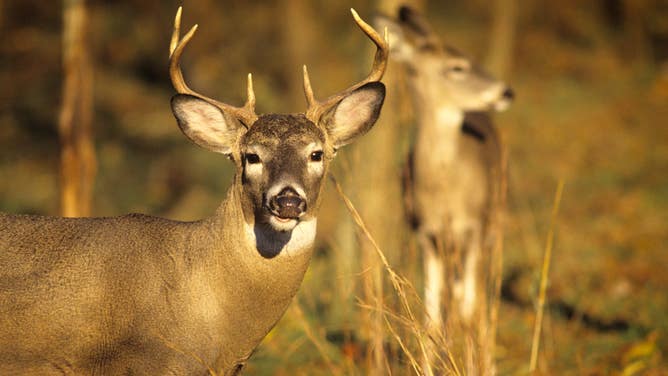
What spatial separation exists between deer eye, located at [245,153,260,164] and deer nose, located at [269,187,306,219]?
41cm

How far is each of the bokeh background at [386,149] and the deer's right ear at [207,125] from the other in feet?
2.54

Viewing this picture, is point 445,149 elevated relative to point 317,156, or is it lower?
lower

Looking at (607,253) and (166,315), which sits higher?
(166,315)

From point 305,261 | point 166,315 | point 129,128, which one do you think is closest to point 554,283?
point 305,261

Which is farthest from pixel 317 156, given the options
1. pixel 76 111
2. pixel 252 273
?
pixel 76 111

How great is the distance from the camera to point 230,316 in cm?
426

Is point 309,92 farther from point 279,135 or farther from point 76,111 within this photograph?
point 76,111

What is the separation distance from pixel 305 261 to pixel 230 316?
0.49m

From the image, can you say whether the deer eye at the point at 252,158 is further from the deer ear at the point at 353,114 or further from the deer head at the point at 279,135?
the deer ear at the point at 353,114

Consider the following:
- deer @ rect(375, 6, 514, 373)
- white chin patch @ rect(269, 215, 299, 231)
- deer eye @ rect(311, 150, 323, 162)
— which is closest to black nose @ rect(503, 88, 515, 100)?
deer @ rect(375, 6, 514, 373)

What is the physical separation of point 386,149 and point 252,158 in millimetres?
3621

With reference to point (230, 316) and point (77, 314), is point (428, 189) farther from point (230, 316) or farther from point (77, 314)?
point (77, 314)

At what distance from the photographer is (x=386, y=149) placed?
7.94m

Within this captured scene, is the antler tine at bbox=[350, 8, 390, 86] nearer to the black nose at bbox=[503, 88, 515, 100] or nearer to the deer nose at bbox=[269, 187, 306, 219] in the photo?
the deer nose at bbox=[269, 187, 306, 219]
